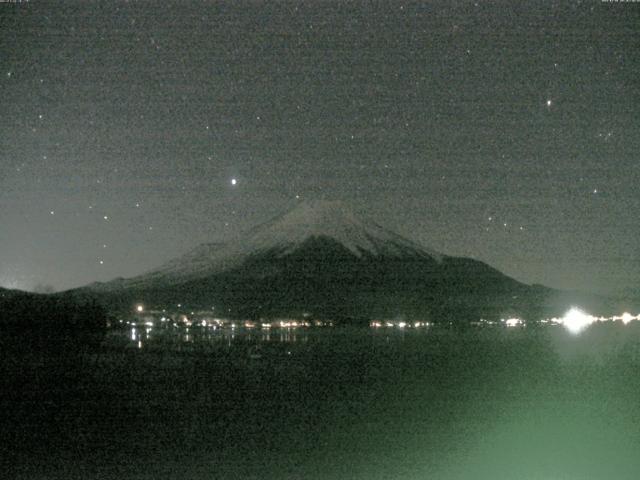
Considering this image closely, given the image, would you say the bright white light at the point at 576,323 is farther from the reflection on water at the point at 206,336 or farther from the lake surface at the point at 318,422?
the lake surface at the point at 318,422

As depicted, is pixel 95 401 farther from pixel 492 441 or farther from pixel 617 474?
pixel 617 474

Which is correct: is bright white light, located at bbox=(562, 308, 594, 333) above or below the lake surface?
above

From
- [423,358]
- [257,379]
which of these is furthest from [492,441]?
[423,358]

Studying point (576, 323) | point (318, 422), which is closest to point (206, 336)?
point (318, 422)

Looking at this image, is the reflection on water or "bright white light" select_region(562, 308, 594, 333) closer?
the reflection on water

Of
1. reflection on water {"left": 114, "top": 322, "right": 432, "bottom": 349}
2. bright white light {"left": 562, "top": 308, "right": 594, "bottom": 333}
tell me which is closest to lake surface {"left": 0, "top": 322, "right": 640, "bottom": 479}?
reflection on water {"left": 114, "top": 322, "right": 432, "bottom": 349}

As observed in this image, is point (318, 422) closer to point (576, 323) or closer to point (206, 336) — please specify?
point (206, 336)

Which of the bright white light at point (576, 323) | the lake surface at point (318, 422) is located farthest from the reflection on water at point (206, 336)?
the lake surface at point (318, 422)

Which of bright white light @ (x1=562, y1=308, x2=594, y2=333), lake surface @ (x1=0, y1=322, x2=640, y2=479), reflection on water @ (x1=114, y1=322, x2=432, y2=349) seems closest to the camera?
lake surface @ (x1=0, y1=322, x2=640, y2=479)

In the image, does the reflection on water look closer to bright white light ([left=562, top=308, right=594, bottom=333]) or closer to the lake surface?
bright white light ([left=562, top=308, right=594, bottom=333])
